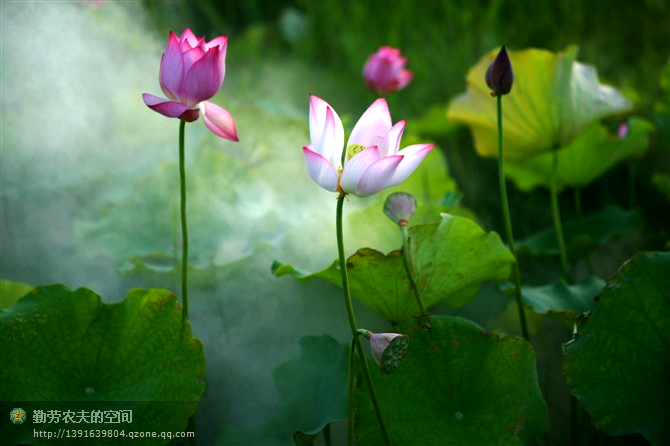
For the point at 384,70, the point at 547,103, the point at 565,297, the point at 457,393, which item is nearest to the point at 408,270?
the point at 457,393

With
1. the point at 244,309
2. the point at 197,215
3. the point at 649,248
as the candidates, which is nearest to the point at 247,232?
the point at 197,215

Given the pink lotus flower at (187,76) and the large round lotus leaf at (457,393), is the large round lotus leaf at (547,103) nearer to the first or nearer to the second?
the large round lotus leaf at (457,393)

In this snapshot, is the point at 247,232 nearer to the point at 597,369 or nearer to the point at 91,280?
the point at 91,280

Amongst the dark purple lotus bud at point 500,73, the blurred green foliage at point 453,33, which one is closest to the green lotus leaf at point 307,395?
the dark purple lotus bud at point 500,73

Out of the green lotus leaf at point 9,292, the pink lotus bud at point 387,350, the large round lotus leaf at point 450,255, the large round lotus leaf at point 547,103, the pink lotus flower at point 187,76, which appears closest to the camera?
the pink lotus bud at point 387,350

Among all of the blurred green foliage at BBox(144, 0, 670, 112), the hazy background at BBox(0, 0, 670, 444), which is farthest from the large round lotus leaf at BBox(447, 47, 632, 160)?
the blurred green foliage at BBox(144, 0, 670, 112)
